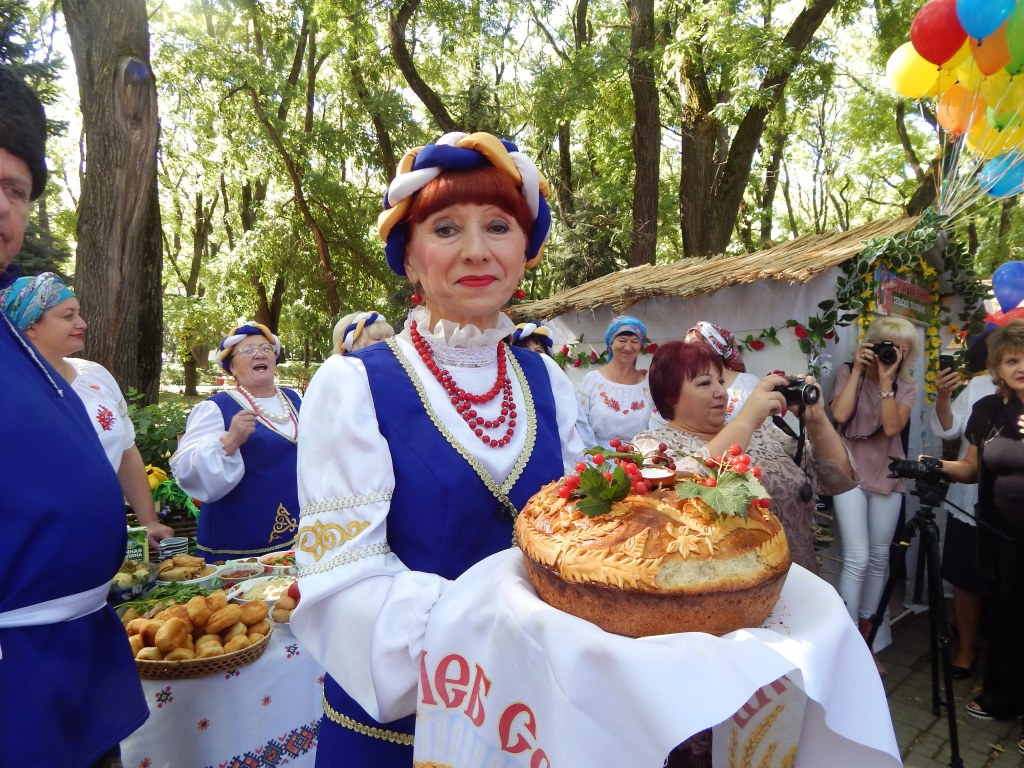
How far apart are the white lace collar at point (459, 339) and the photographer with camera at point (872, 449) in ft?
12.0

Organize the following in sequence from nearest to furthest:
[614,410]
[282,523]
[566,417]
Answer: [566,417] → [282,523] → [614,410]

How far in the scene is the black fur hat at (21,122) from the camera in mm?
1221

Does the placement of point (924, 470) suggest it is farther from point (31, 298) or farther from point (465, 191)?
point (31, 298)

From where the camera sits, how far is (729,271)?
17.7ft

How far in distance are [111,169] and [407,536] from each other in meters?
5.96

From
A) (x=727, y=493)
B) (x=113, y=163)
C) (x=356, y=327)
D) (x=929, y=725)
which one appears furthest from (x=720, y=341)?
(x=113, y=163)

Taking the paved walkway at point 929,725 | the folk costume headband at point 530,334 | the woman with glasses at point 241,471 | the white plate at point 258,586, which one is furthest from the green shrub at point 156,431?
the paved walkway at point 929,725

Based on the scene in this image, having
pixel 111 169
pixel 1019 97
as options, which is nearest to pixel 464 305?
pixel 1019 97

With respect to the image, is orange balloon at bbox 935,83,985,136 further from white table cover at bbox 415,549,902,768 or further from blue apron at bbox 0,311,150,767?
blue apron at bbox 0,311,150,767

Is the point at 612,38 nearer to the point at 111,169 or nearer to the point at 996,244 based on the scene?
the point at 111,169

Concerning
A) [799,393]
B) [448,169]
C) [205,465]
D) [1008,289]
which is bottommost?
[205,465]

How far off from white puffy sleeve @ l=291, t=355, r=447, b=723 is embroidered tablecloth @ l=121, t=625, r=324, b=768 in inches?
37.1

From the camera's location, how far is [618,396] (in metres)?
4.89

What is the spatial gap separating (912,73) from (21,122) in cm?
597
